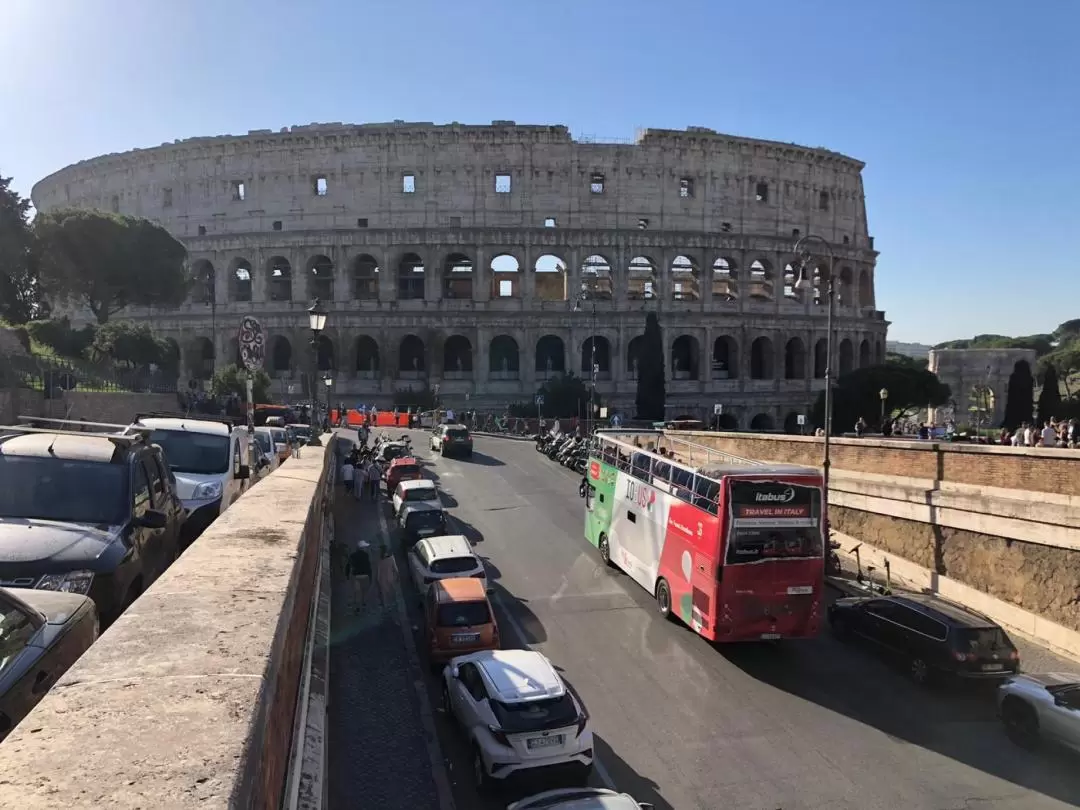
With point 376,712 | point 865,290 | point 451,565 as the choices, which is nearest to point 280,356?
point 451,565

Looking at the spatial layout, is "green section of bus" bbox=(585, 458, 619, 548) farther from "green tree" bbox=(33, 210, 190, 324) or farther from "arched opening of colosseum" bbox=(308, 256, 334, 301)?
"arched opening of colosseum" bbox=(308, 256, 334, 301)

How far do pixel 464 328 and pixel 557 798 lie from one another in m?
46.2

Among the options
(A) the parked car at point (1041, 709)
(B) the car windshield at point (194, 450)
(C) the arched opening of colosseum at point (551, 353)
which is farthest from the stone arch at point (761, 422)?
(B) the car windshield at point (194, 450)

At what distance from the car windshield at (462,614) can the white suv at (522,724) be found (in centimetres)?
226

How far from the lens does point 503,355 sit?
5378 cm

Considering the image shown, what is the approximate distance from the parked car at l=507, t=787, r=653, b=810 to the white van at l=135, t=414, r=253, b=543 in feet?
18.2

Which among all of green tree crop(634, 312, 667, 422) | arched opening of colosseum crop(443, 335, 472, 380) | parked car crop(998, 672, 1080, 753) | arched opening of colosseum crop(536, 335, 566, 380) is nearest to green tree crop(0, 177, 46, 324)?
arched opening of colosseum crop(443, 335, 472, 380)

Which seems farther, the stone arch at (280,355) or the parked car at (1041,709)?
the stone arch at (280,355)

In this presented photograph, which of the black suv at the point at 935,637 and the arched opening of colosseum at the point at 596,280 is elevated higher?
the arched opening of colosseum at the point at 596,280

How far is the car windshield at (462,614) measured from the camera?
11.3 m

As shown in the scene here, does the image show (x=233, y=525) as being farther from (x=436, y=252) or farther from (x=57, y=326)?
(x=436, y=252)

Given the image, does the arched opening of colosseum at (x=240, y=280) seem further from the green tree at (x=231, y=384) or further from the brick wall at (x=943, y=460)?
the brick wall at (x=943, y=460)

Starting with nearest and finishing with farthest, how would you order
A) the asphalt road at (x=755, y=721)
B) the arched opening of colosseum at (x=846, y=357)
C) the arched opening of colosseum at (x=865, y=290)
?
the asphalt road at (x=755, y=721), the arched opening of colosseum at (x=846, y=357), the arched opening of colosseum at (x=865, y=290)

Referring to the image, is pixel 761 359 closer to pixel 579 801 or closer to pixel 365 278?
pixel 365 278
